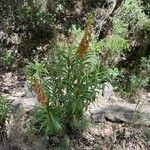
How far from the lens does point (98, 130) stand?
19.4 ft

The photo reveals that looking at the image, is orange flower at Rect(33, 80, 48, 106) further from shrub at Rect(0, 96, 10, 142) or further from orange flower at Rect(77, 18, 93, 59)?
shrub at Rect(0, 96, 10, 142)

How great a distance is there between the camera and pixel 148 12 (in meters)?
8.61

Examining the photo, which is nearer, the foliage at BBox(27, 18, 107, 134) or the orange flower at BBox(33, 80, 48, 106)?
the orange flower at BBox(33, 80, 48, 106)

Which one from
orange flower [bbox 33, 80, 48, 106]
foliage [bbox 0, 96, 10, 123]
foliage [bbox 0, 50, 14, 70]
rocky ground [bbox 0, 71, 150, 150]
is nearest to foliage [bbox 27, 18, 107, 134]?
orange flower [bbox 33, 80, 48, 106]

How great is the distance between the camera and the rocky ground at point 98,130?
5633 millimetres

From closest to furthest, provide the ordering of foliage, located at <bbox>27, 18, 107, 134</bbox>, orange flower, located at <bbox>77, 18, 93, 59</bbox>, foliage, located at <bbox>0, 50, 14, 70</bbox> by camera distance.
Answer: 1. orange flower, located at <bbox>77, 18, 93, 59</bbox>
2. foliage, located at <bbox>27, 18, 107, 134</bbox>
3. foliage, located at <bbox>0, 50, 14, 70</bbox>

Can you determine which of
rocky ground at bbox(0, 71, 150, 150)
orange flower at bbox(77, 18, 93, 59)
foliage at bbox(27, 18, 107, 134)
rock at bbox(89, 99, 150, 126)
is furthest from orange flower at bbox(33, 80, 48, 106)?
rock at bbox(89, 99, 150, 126)

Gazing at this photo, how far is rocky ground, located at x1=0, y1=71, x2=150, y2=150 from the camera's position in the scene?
563cm

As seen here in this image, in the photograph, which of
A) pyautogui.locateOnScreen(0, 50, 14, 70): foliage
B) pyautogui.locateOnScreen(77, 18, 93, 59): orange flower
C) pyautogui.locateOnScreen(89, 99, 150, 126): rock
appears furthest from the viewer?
pyautogui.locateOnScreen(0, 50, 14, 70): foliage

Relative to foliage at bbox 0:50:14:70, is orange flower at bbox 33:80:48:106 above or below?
below

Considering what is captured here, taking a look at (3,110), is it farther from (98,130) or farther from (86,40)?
(86,40)


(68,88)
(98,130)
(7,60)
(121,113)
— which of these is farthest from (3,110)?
(7,60)

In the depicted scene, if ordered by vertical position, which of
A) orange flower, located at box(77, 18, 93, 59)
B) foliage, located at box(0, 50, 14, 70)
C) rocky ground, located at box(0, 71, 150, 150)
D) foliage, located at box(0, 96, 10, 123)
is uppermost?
foliage, located at box(0, 50, 14, 70)

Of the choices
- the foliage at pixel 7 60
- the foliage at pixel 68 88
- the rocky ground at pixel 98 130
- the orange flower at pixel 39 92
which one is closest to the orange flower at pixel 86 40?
the foliage at pixel 68 88
